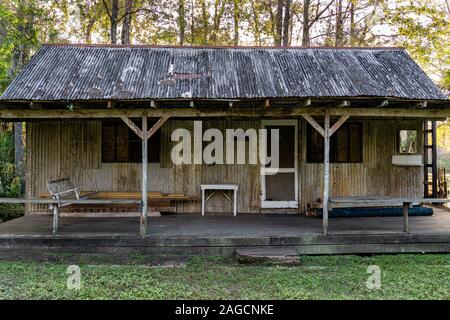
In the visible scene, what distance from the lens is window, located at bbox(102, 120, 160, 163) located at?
30.1ft

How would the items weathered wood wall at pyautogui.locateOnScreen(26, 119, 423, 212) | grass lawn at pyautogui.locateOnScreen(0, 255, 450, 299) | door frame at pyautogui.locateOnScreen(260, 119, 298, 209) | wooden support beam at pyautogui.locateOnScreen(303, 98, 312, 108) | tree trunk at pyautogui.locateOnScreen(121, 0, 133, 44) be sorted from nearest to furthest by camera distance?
grass lawn at pyautogui.locateOnScreen(0, 255, 450, 299), wooden support beam at pyautogui.locateOnScreen(303, 98, 312, 108), weathered wood wall at pyautogui.locateOnScreen(26, 119, 423, 212), door frame at pyautogui.locateOnScreen(260, 119, 298, 209), tree trunk at pyautogui.locateOnScreen(121, 0, 133, 44)

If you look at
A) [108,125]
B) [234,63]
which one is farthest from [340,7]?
[108,125]

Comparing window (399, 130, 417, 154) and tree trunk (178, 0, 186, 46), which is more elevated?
tree trunk (178, 0, 186, 46)

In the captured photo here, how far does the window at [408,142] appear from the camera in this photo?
944cm

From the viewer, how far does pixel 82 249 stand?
6617 millimetres

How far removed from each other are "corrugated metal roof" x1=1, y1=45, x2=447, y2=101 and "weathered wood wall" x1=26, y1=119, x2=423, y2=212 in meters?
1.50

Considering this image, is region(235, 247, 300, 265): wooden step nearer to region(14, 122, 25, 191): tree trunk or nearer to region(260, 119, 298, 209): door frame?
region(260, 119, 298, 209): door frame

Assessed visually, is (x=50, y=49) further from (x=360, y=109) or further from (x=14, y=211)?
(x=360, y=109)

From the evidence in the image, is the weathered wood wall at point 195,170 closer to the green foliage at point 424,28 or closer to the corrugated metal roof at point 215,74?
the corrugated metal roof at point 215,74

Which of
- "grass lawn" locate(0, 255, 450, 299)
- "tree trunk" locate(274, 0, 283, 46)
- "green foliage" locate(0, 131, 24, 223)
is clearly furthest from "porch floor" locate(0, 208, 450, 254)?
"tree trunk" locate(274, 0, 283, 46)

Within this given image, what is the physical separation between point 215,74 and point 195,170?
2.57 metres

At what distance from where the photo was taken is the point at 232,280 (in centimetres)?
546

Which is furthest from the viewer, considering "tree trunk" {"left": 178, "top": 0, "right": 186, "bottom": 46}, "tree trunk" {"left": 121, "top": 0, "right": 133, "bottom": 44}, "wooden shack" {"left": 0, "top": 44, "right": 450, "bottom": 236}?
"tree trunk" {"left": 178, "top": 0, "right": 186, "bottom": 46}

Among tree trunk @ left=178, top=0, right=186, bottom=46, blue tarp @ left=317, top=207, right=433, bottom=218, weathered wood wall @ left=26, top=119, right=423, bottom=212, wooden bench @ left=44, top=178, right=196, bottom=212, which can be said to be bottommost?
blue tarp @ left=317, top=207, right=433, bottom=218
